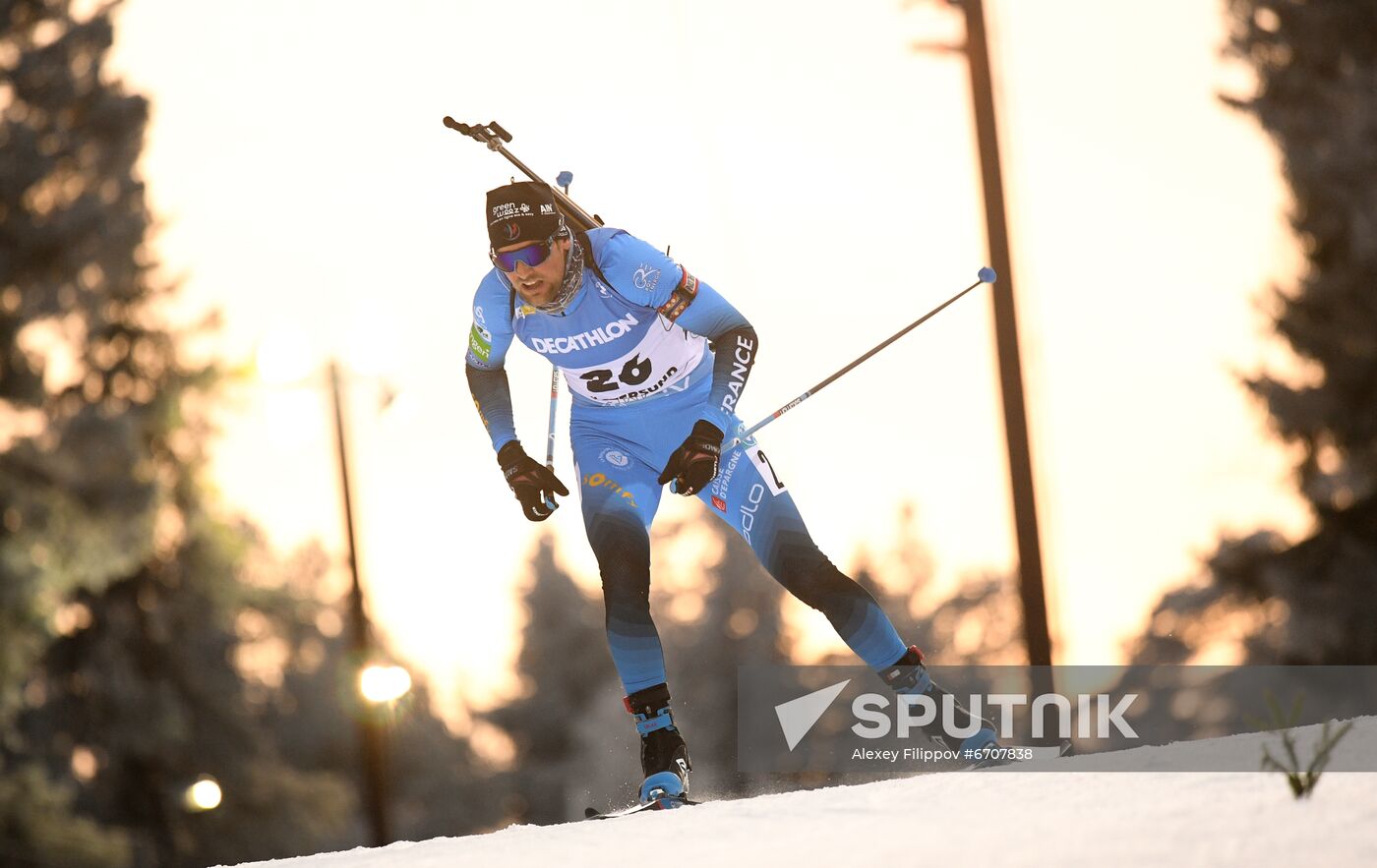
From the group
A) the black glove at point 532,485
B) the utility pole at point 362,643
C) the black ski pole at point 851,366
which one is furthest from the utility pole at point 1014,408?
the utility pole at point 362,643

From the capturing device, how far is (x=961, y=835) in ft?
16.4

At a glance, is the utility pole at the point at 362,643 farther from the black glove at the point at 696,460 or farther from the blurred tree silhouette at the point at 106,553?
the black glove at the point at 696,460

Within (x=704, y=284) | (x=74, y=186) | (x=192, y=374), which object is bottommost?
(x=704, y=284)

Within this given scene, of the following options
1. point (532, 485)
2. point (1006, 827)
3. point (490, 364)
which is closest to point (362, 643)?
point (490, 364)

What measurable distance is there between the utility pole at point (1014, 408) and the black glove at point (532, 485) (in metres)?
3.44

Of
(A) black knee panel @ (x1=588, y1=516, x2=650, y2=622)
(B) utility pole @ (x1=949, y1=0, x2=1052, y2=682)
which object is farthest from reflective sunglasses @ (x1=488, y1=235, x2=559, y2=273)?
(B) utility pole @ (x1=949, y1=0, x2=1052, y2=682)

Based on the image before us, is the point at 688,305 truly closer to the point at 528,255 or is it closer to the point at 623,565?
the point at 528,255

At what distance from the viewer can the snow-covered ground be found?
4570mm

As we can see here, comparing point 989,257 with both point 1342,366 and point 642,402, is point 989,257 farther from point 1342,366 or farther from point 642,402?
point 1342,366

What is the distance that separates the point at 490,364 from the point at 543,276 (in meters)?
0.67

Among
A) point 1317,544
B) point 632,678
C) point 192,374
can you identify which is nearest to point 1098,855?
point 632,678

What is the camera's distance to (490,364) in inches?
280

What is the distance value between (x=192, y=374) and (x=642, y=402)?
15.2m

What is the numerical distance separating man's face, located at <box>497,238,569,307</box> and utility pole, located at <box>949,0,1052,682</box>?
3.50m
